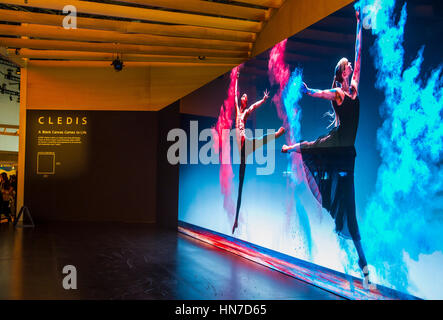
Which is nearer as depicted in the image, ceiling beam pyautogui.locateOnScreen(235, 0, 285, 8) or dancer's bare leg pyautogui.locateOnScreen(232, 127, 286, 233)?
dancer's bare leg pyautogui.locateOnScreen(232, 127, 286, 233)

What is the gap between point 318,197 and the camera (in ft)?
13.3

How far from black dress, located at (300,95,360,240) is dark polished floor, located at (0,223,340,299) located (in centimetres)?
78

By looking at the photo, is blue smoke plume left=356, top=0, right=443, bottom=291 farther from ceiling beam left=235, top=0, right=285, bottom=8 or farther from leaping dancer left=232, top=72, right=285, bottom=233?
Answer: ceiling beam left=235, top=0, right=285, bottom=8

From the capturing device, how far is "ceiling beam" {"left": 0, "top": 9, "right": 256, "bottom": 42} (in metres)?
6.69

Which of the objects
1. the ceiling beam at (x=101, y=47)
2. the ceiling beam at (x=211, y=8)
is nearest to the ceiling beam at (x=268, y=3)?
the ceiling beam at (x=211, y=8)

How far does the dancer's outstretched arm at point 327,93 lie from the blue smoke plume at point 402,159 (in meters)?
0.50

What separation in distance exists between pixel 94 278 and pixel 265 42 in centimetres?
554

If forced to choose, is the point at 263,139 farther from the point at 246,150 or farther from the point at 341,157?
the point at 341,157

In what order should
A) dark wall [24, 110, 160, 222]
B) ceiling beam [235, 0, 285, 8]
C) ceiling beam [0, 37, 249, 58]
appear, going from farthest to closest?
dark wall [24, 110, 160, 222]
ceiling beam [0, 37, 249, 58]
ceiling beam [235, 0, 285, 8]

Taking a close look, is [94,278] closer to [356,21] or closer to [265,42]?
[356,21]

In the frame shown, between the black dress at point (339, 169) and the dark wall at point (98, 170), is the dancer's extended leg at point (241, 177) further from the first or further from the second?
the dark wall at point (98, 170)

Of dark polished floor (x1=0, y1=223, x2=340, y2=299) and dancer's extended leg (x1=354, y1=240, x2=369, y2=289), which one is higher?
dancer's extended leg (x1=354, y1=240, x2=369, y2=289)

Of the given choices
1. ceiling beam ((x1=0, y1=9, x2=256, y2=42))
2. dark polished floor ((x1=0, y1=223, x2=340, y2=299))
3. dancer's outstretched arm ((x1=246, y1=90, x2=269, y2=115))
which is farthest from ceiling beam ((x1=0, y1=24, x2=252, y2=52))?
dark polished floor ((x1=0, y1=223, x2=340, y2=299))

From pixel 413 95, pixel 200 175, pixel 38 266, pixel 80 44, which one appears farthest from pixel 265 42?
pixel 38 266
